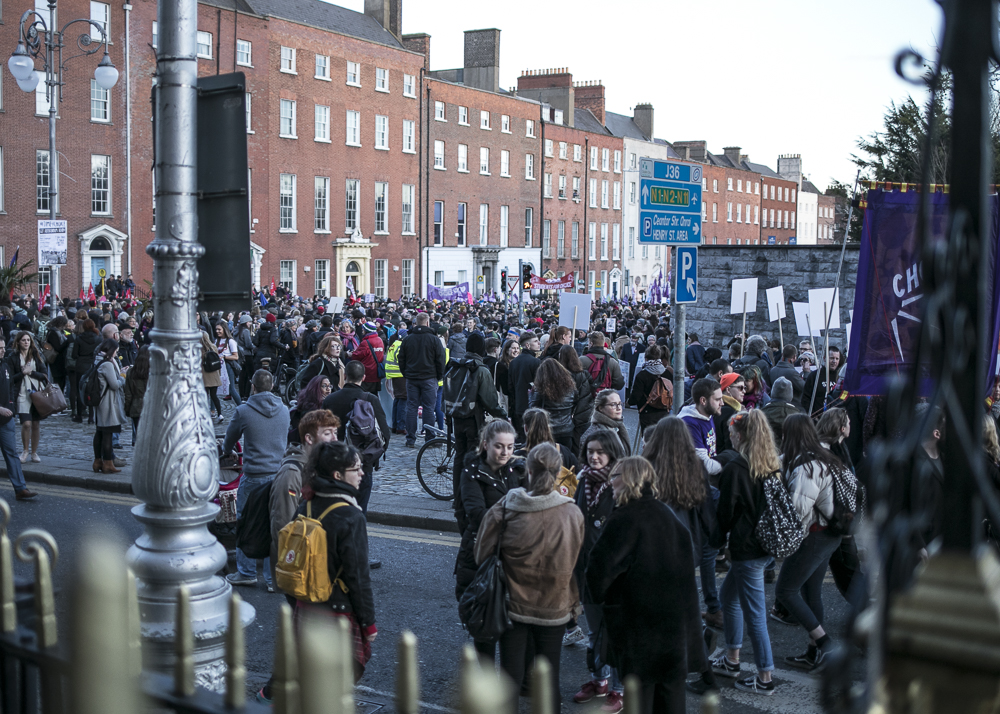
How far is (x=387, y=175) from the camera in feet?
169

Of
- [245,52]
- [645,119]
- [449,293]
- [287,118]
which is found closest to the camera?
[449,293]

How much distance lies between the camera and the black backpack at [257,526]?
634 centimetres

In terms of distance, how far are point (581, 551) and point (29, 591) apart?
349 centimetres

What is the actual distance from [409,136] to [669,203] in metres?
45.4

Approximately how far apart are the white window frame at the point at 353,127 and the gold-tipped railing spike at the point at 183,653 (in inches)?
1926

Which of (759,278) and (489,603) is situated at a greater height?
(759,278)

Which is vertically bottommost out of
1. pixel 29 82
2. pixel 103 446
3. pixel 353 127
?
pixel 103 446

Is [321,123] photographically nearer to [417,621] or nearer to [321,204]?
[321,204]

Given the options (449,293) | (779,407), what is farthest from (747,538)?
(449,293)

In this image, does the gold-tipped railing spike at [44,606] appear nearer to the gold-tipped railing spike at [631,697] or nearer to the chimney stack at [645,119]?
the gold-tipped railing spike at [631,697]

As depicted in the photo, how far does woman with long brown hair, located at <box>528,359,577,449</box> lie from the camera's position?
982 cm

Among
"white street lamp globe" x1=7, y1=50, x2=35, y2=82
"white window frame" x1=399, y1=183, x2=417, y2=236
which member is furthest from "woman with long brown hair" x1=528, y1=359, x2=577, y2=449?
"white window frame" x1=399, y1=183, x2=417, y2=236

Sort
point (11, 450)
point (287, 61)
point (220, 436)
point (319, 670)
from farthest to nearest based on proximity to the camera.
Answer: point (287, 61) < point (220, 436) < point (11, 450) < point (319, 670)

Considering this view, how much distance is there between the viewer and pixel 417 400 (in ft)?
47.7
